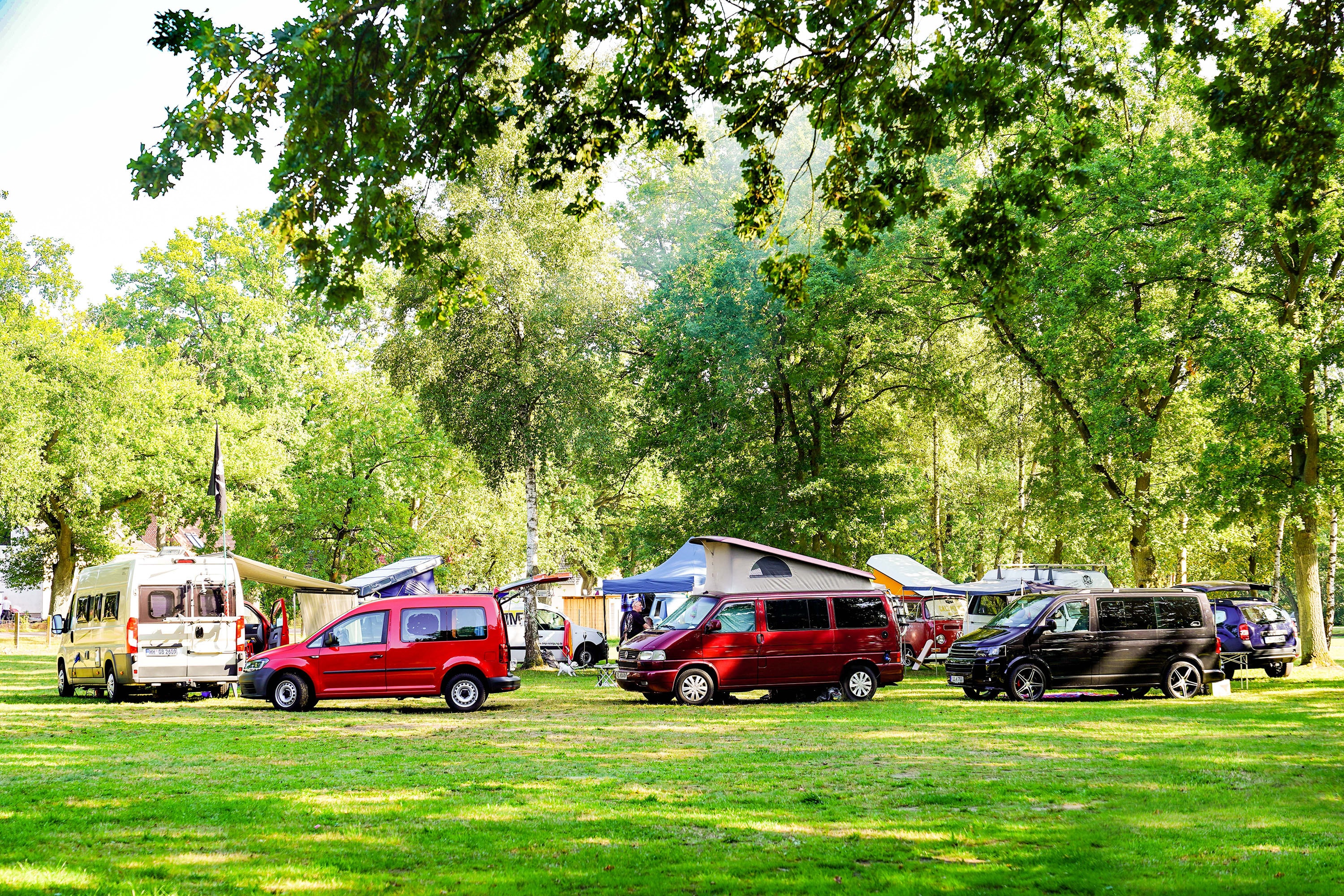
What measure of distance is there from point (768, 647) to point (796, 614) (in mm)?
750

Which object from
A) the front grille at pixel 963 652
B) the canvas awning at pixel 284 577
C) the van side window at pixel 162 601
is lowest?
the front grille at pixel 963 652

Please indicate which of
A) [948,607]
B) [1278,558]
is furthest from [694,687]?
[1278,558]

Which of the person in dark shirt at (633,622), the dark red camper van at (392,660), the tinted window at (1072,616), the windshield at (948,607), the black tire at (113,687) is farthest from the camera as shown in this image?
the windshield at (948,607)

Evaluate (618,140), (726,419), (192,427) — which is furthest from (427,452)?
(618,140)

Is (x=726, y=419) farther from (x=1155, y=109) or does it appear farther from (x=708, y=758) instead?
(x=708, y=758)

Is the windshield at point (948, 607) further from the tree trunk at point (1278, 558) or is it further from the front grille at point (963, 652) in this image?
the front grille at point (963, 652)

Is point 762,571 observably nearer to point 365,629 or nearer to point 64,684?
point 365,629

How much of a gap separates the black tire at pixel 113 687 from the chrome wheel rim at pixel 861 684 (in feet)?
41.8

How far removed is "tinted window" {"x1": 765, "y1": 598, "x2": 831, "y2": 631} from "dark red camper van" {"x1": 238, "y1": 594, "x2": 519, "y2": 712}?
177 inches

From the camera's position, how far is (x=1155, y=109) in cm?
2741

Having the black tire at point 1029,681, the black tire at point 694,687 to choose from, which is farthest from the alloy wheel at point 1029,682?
the black tire at point 694,687

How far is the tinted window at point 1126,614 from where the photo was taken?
20734 mm

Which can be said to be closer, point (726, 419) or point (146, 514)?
point (726, 419)

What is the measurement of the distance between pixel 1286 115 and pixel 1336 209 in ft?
47.6
